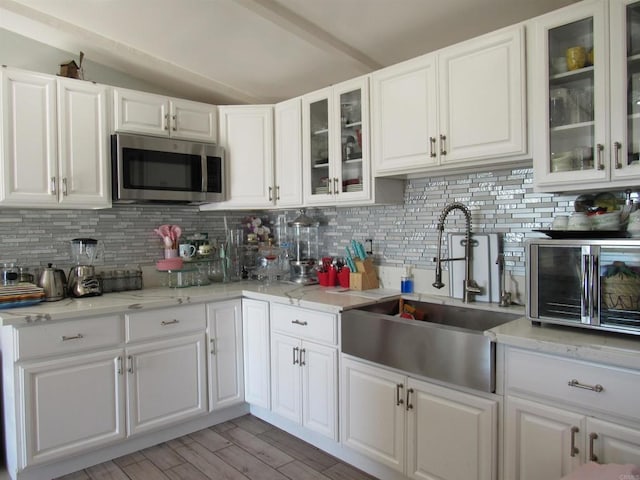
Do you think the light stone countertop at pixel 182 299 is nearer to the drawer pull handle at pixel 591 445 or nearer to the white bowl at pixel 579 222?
the white bowl at pixel 579 222

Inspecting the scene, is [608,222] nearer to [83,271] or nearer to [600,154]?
[600,154]

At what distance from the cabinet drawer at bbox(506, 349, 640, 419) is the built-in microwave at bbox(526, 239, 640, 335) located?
0.62 feet

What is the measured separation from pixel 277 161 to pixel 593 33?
1964 millimetres

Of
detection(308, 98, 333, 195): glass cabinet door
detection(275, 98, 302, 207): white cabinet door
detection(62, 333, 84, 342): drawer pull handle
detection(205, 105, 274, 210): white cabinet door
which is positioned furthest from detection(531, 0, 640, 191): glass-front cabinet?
detection(62, 333, 84, 342): drawer pull handle

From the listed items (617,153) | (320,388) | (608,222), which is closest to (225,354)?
(320,388)

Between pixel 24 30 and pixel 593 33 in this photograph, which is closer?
pixel 593 33

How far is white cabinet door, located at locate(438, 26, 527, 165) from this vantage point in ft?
6.20

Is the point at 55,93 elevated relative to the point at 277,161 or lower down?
elevated

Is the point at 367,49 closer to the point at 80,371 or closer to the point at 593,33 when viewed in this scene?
the point at 593,33

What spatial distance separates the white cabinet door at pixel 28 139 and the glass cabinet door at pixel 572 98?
2.55 meters

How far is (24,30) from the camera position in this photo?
2555mm

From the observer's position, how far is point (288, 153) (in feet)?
9.82

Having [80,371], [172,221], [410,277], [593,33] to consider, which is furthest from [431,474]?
[172,221]

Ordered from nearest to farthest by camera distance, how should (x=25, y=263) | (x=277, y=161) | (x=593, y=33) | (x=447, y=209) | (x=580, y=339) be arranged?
1. (x=580, y=339)
2. (x=593, y=33)
3. (x=447, y=209)
4. (x=25, y=263)
5. (x=277, y=161)
